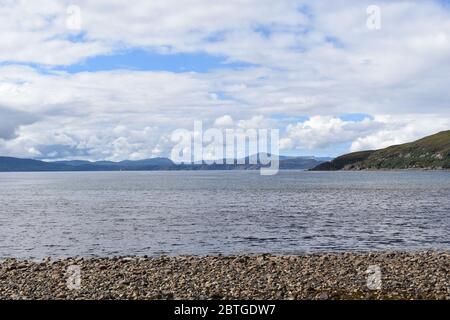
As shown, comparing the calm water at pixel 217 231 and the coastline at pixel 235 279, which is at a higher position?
the coastline at pixel 235 279

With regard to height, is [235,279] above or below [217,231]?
above

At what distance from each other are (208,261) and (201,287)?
9539 mm

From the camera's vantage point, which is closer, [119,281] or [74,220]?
[119,281]

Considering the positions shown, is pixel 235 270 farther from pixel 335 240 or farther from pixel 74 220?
pixel 74 220

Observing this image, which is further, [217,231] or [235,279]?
[217,231]

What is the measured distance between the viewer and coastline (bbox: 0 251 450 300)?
22.6 metres

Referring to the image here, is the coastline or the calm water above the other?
the coastline

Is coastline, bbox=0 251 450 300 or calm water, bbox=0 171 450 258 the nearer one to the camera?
coastline, bbox=0 251 450 300

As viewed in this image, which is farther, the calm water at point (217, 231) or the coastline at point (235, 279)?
the calm water at point (217, 231)

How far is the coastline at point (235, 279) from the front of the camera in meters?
22.6

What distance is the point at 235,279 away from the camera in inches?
1026
